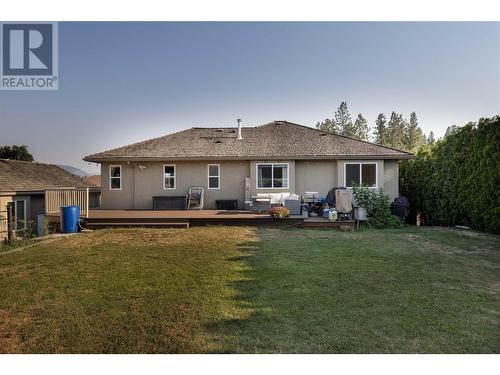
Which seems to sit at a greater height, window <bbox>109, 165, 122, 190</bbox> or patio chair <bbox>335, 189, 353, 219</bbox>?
window <bbox>109, 165, 122, 190</bbox>

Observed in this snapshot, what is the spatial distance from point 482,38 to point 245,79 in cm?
902

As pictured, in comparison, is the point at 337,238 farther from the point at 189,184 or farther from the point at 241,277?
the point at 189,184

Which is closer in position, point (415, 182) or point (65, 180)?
point (415, 182)

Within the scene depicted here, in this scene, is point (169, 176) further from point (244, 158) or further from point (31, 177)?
point (31, 177)

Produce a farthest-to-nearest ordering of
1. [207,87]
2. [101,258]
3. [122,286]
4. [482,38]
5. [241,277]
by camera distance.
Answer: [207,87]
[482,38]
[101,258]
[241,277]
[122,286]

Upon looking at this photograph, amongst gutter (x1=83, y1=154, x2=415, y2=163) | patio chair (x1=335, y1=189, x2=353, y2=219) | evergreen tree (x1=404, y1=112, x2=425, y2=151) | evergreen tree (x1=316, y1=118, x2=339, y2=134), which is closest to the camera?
patio chair (x1=335, y1=189, x2=353, y2=219)

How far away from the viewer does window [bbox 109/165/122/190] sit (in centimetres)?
1395

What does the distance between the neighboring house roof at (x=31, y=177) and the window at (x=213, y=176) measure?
9455mm

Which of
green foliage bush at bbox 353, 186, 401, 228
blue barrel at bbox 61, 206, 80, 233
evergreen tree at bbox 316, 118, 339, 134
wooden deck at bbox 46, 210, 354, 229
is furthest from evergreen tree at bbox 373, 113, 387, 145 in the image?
blue barrel at bbox 61, 206, 80, 233

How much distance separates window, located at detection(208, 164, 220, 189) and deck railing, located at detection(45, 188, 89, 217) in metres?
5.17

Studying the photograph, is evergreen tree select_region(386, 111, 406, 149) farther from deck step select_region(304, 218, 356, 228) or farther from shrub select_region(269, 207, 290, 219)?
shrub select_region(269, 207, 290, 219)
